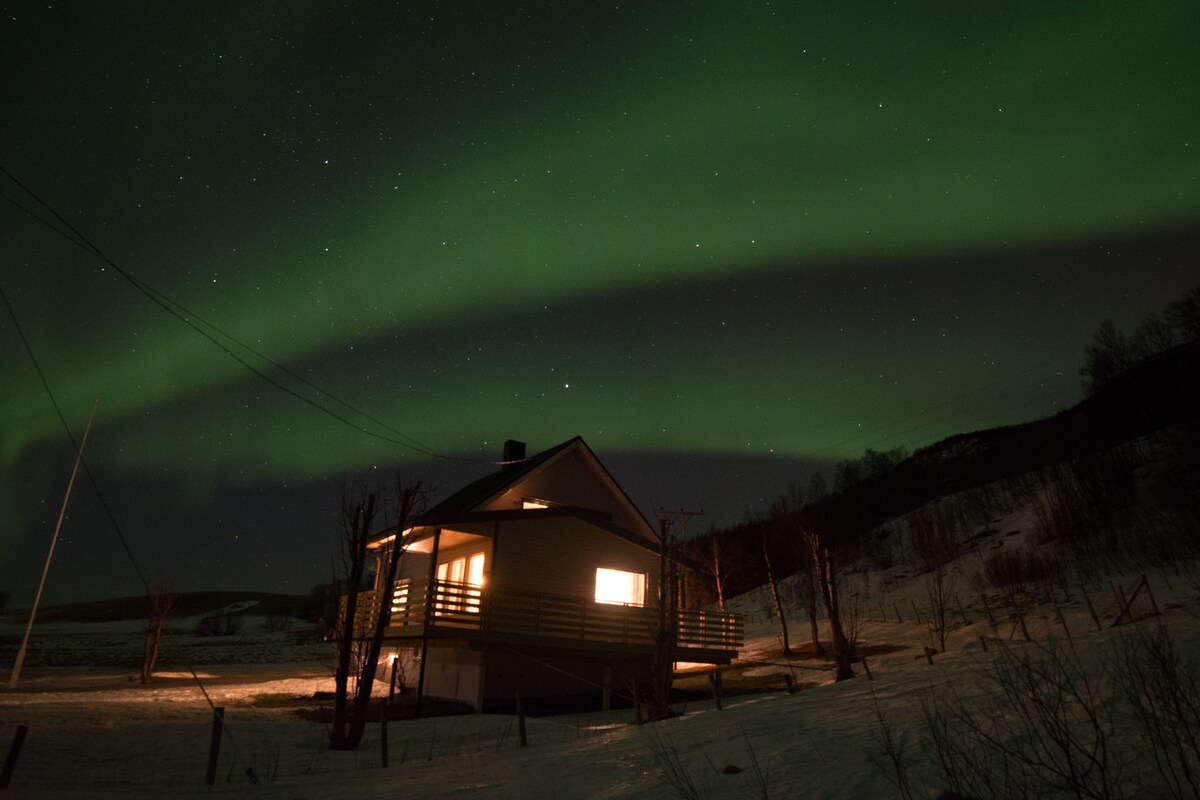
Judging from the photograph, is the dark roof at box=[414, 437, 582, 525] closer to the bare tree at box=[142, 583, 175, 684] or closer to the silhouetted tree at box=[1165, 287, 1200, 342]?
the bare tree at box=[142, 583, 175, 684]

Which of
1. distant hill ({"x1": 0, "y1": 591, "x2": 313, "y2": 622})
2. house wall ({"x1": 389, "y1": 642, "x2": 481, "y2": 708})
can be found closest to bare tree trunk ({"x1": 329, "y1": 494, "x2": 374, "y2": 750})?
house wall ({"x1": 389, "y1": 642, "x2": 481, "y2": 708})

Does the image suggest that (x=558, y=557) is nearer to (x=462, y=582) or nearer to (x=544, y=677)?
(x=462, y=582)

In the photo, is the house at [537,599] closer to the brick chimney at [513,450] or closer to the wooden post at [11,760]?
the brick chimney at [513,450]

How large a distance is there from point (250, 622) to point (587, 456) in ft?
316

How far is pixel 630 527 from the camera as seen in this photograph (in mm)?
29172

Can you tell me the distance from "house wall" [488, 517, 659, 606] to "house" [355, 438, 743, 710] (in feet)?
0.13

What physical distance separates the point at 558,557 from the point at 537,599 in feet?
8.66

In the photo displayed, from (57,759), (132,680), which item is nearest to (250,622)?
(132,680)

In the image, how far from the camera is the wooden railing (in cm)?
2088

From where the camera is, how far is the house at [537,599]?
21.2 meters

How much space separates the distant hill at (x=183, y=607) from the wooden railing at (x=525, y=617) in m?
103

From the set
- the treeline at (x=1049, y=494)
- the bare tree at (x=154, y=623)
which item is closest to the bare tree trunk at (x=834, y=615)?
the treeline at (x=1049, y=494)

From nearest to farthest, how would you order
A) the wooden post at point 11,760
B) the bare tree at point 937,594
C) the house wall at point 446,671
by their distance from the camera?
1. the wooden post at point 11,760
2. the house wall at point 446,671
3. the bare tree at point 937,594

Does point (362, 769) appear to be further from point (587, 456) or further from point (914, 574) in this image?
point (914, 574)
